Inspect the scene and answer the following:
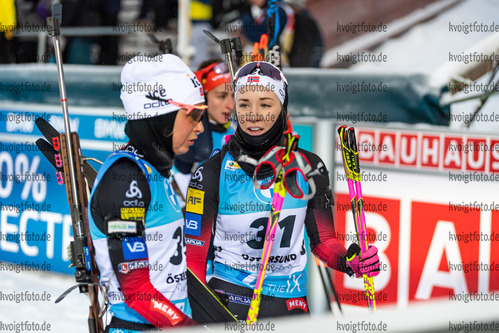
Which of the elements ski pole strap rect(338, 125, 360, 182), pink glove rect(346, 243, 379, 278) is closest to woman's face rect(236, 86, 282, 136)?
ski pole strap rect(338, 125, 360, 182)

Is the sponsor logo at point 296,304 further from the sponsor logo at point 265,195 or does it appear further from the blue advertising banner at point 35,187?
the blue advertising banner at point 35,187

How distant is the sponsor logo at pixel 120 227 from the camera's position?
7.92 feet

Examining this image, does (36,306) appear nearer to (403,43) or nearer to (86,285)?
(86,285)

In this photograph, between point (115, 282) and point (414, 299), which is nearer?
point (115, 282)

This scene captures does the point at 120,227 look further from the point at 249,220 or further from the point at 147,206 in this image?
the point at 249,220

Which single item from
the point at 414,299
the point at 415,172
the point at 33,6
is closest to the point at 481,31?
the point at 415,172

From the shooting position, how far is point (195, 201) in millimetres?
3215

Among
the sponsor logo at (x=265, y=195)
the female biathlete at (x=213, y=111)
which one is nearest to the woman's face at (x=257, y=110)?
the sponsor logo at (x=265, y=195)

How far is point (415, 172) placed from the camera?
5.30m

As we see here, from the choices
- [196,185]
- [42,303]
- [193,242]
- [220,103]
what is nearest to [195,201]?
[196,185]

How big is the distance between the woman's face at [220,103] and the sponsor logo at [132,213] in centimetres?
276

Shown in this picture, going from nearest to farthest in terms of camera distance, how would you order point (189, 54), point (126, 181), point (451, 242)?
1. point (126, 181)
2. point (451, 242)
3. point (189, 54)

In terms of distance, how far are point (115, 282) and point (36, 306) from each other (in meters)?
4.20

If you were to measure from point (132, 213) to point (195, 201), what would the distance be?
0.78 m
